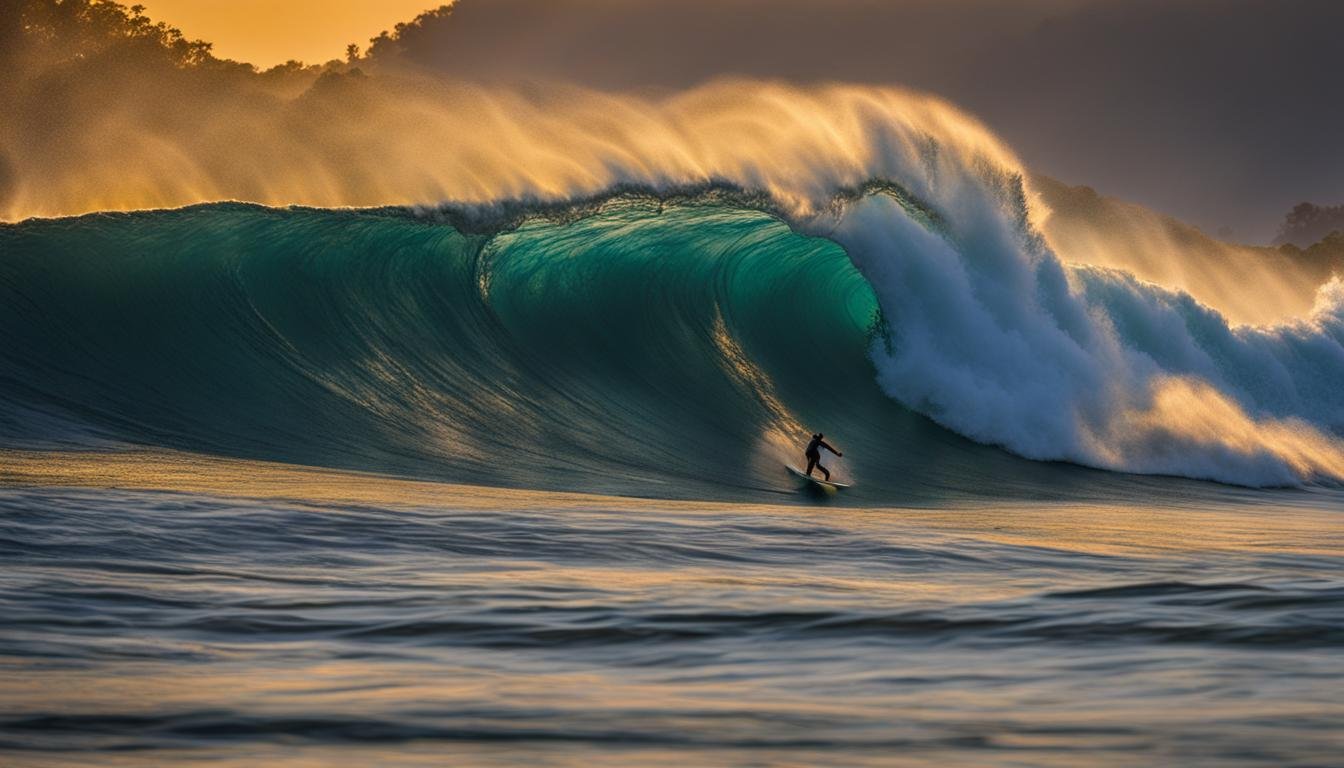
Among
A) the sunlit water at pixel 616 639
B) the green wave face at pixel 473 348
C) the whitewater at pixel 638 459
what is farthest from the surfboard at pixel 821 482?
the sunlit water at pixel 616 639

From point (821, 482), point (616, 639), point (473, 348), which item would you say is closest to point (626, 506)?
point (821, 482)

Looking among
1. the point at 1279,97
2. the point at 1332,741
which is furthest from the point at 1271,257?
the point at 1279,97

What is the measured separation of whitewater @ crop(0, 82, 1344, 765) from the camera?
5.24 metres

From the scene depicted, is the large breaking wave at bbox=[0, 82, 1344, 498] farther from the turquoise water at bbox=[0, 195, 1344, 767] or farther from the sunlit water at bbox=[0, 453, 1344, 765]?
the sunlit water at bbox=[0, 453, 1344, 765]

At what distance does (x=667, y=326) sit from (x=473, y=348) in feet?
8.50

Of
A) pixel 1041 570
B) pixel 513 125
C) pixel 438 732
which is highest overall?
pixel 513 125

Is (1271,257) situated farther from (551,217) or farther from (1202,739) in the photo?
(1202,739)

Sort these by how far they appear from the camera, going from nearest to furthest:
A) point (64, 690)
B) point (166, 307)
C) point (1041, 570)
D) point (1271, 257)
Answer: point (64, 690) → point (1041, 570) → point (166, 307) → point (1271, 257)

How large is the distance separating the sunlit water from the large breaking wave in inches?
136

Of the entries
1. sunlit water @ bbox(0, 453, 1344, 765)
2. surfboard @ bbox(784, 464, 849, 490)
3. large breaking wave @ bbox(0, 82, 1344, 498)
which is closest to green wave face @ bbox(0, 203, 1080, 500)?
large breaking wave @ bbox(0, 82, 1344, 498)

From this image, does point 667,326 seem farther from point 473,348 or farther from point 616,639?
point 616,639

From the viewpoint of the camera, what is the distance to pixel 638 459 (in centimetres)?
1390

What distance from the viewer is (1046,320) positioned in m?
18.6

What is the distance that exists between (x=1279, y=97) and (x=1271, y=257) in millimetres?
148767
